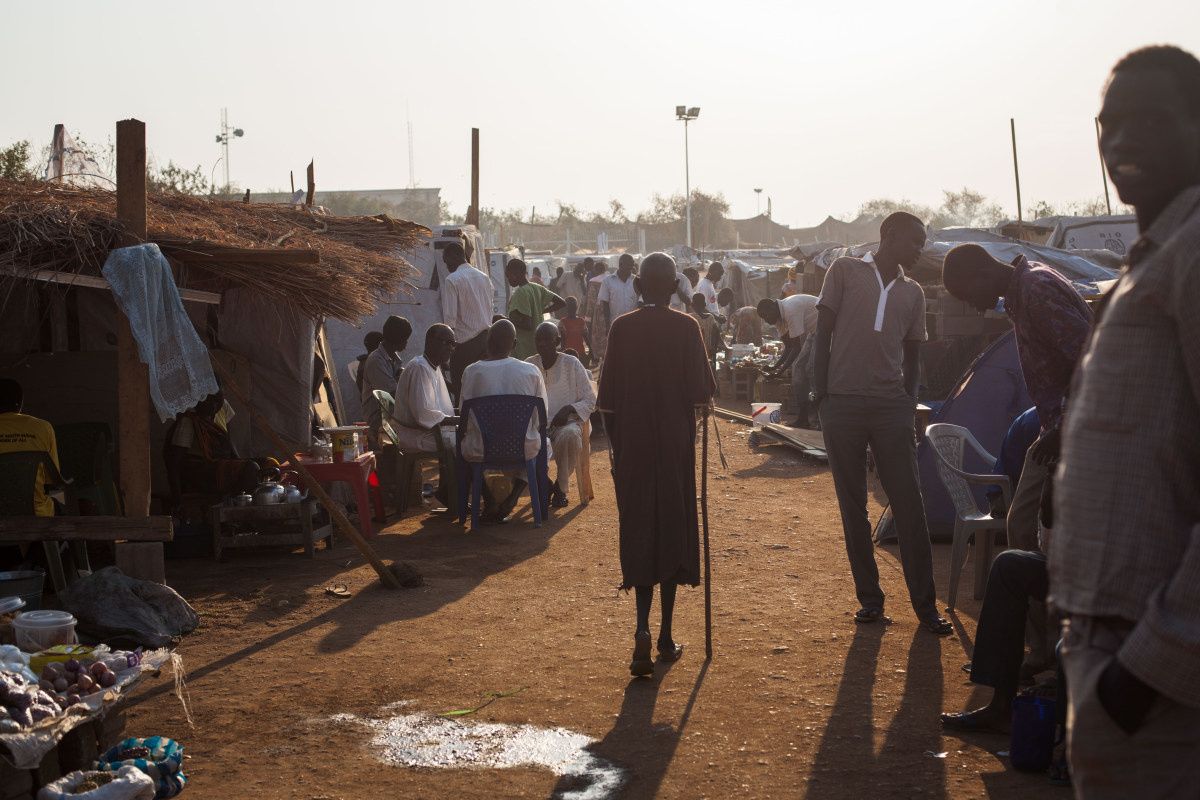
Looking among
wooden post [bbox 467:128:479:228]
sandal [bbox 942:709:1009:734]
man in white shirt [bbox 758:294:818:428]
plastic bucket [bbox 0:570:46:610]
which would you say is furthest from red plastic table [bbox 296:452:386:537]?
wooden post [bbox 467:128:479:228]

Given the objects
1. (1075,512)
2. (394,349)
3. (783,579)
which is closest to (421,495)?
(394,349)

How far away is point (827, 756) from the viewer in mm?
4934

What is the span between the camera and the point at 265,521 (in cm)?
887

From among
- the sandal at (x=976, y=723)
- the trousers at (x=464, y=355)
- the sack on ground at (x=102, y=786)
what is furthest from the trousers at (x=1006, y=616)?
the trousers at (x=464, y=355)

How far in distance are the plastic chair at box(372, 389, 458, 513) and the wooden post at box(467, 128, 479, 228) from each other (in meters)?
10.6

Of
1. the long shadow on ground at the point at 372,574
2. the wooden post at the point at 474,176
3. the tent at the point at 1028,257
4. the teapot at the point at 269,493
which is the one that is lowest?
the long shadow on ground at the point at 372,574

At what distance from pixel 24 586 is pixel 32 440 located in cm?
101

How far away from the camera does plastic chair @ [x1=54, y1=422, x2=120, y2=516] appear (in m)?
8.65

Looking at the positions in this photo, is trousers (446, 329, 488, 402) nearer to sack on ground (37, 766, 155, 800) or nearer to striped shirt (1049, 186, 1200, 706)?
sack on ground (37, 766, 155, 800)

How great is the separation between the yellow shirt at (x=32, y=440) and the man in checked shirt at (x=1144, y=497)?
21.3 feet

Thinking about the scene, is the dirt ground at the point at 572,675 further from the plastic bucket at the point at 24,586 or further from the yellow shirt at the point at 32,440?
the yellow shirt at the point at 32,440

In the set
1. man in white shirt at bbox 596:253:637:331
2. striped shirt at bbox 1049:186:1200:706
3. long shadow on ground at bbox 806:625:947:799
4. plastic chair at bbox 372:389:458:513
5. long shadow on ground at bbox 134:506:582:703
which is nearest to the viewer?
striped shirt at bbox 1049:186:1200:706

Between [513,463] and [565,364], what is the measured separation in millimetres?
1501

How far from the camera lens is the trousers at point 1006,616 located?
493cm
